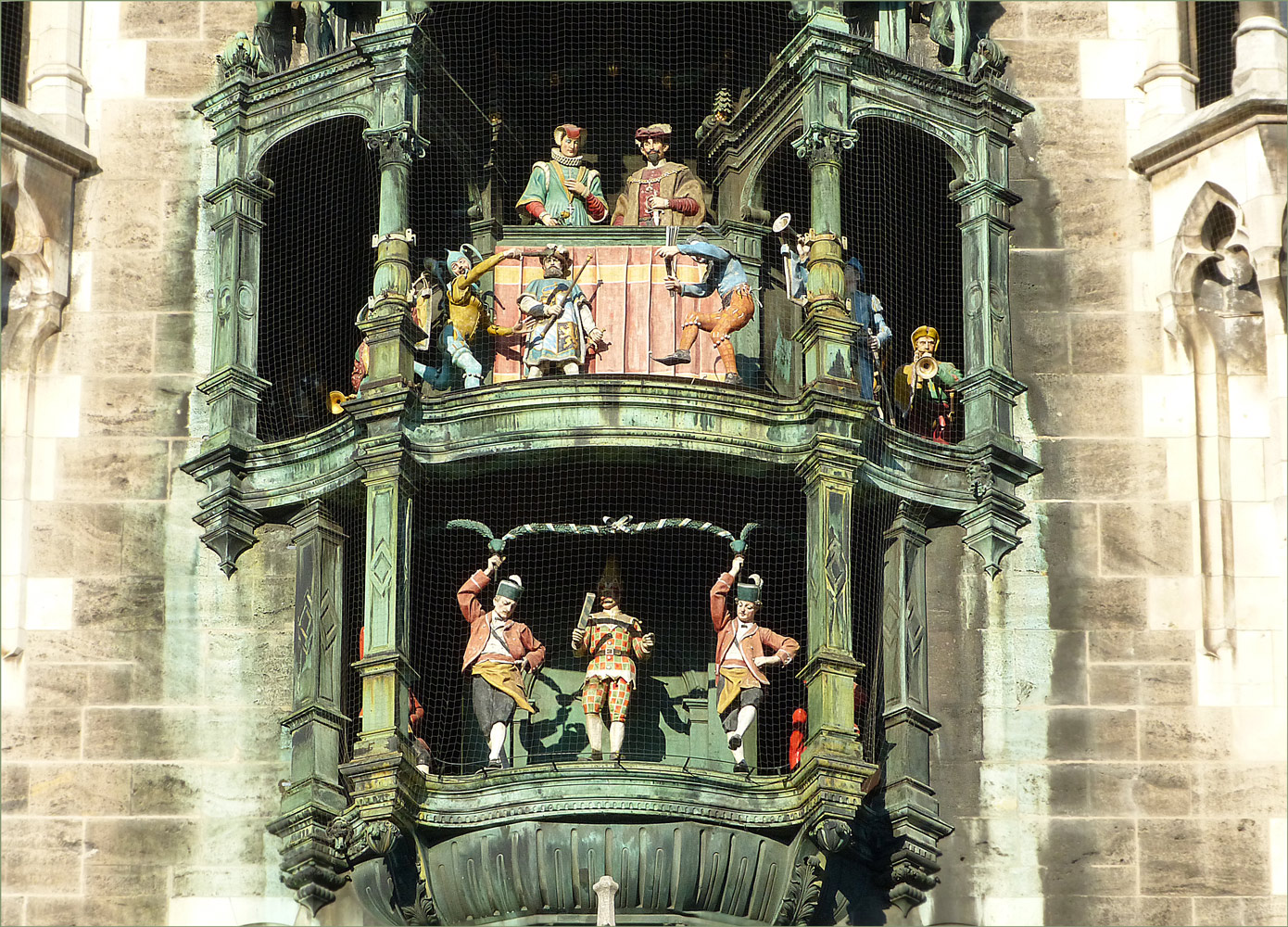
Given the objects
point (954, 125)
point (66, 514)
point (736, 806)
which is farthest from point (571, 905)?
point (954, 125)

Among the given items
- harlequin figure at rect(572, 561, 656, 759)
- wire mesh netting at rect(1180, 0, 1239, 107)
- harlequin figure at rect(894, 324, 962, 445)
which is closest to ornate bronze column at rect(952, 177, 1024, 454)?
harlequin figure at rect(894, 324, 962, 445)

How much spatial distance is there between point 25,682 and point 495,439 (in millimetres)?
3651

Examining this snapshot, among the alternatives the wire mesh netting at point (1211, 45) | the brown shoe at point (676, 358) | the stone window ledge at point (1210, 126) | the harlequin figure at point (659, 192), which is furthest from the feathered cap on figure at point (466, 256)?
the wire mesh netting at point (1211, 45)

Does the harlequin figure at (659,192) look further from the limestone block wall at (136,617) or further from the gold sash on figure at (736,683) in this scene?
the gold sash on figure at (736,683)

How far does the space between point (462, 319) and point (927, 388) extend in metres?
3.30

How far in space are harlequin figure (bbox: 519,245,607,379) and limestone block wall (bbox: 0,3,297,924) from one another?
86.4 inches

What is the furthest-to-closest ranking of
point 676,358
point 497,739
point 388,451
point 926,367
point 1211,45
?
point 1211,45 → point 926,367 → point 676,358 → point 388,451 → point 497,739

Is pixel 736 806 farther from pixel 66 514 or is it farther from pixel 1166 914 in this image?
pixel 66 514

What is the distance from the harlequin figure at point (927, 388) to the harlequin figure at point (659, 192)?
191 cm

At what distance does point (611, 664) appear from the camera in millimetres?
26141

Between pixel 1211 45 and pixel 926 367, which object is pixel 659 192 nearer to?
pixel 926 367

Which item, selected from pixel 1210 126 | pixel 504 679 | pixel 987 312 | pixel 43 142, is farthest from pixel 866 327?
pixel 43 142

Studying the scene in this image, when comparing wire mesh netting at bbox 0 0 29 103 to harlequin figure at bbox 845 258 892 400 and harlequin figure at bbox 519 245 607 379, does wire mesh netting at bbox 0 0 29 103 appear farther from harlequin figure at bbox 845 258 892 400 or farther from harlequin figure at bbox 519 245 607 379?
harlequin figure at bbox 845 258 892 400

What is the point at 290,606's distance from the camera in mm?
26812
